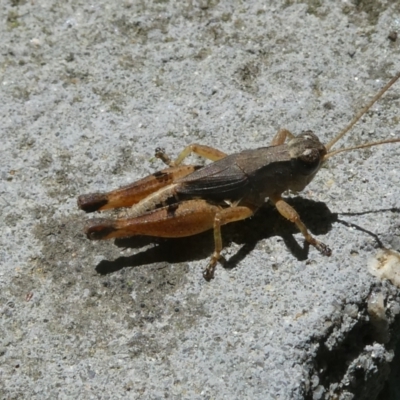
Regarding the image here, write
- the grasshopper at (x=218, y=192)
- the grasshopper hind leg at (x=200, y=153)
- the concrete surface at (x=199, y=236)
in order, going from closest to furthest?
the concrete surface at (x=199, y=236) < the grasshopper at (x=218, y=192) < the grasshopper hind leg at (x=200, y=153)

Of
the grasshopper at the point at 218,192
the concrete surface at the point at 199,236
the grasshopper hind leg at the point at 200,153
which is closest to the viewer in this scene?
the concrete surface at the point at 199,236

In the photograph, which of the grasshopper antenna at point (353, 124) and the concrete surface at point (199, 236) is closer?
the concrete surface at point (199, 236)

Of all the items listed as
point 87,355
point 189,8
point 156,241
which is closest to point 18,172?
point 156,241

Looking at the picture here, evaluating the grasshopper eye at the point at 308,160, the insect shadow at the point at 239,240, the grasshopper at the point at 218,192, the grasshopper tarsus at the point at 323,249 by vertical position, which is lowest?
the insect shadow at the point at 239,240

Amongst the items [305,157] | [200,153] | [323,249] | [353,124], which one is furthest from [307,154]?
[200,153]

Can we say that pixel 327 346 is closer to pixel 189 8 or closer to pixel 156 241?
pixel 156 241

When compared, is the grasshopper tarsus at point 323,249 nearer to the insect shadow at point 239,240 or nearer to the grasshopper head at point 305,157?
the insect shadow at point 239,240

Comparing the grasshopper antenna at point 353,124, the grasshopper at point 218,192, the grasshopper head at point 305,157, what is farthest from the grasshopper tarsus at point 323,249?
the grasshopper antenna at point 353,124
